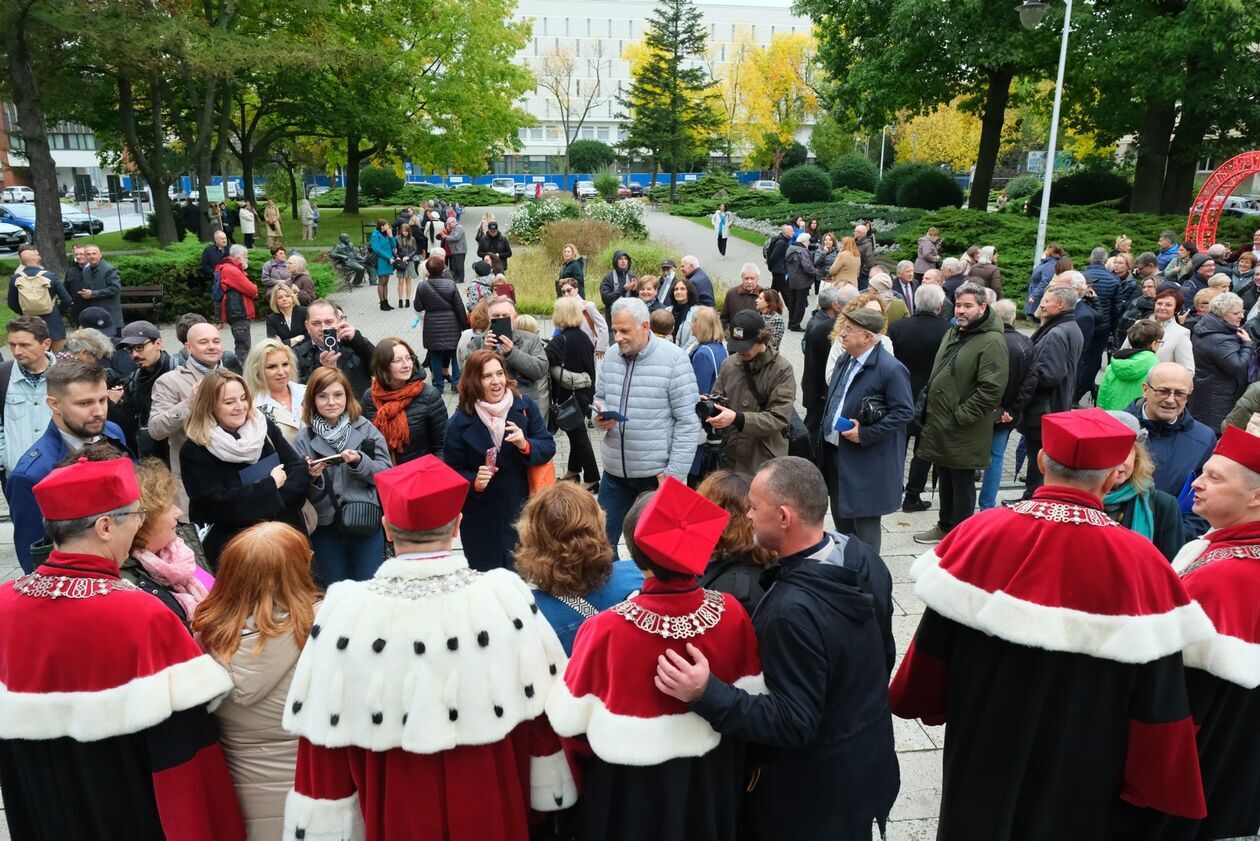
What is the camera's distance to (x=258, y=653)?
9.16ft

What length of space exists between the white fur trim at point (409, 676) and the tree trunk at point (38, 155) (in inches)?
873

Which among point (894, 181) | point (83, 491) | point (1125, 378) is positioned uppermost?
point (894, 181)

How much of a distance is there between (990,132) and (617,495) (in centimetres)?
2632

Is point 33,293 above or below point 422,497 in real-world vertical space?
below

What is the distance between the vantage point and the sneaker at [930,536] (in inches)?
283

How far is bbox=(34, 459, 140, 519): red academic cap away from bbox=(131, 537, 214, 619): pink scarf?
726 millimetres

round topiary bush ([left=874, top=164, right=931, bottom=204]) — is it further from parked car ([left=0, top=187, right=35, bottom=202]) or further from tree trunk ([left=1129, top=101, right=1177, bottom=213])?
parked car ([left=0, top=187, right=35, bottom=202])

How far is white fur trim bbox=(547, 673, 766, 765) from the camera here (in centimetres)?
248

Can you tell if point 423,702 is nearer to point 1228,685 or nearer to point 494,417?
point 1228,685

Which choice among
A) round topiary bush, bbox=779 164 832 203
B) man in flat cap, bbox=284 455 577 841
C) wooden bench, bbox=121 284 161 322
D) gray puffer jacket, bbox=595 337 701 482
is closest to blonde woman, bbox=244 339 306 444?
gray puffer jacket, bbox=595 337 701 482

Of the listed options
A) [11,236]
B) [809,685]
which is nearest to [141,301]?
[809,685]

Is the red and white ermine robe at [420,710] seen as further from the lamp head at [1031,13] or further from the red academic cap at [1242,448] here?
the lamp head at [1031,13]

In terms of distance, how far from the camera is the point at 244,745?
2863 mm

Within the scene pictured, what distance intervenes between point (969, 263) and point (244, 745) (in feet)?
42.5
